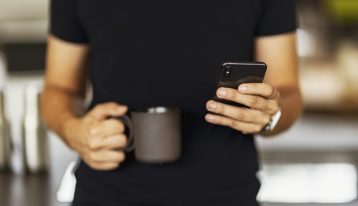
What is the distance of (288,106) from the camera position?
1215 millimetres

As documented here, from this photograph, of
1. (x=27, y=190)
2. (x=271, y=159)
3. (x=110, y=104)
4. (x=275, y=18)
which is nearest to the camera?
(x=110, y=104)

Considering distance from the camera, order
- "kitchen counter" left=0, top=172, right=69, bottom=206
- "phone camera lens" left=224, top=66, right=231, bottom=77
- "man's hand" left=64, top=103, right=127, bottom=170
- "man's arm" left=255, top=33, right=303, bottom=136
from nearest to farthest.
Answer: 1. "phone camera lens" left=224, top=66, right=231, bottom=77
2. "man's hand" left=64, top=103, right=127, bottom=170
3. "man's arm" left=255, top=33, right=303, bottom=136
4. "kitchen counter" left=0, top=172, right=69, bottom=206

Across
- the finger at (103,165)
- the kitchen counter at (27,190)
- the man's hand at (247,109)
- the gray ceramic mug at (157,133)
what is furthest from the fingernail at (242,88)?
the kitchen counter at (27,190)

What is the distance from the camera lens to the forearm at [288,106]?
1.20m

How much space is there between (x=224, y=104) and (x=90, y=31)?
0.97 ft

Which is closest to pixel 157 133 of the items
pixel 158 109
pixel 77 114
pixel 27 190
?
pixel 158 109

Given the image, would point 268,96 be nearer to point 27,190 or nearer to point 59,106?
point 59,106

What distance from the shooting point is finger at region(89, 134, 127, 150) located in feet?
3.49

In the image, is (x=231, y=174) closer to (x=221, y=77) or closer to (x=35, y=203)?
(x=221, y=77)

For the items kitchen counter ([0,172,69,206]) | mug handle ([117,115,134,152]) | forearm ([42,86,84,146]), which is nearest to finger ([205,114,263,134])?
mug handle ([117,115,134,152])

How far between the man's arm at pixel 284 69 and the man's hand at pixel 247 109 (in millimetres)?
126

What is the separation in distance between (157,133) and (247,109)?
5.5 inches

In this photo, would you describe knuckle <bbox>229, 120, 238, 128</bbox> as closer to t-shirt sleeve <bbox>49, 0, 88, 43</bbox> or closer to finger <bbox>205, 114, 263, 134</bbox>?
finger <bbox>205, 114, 263, 134</bbox>

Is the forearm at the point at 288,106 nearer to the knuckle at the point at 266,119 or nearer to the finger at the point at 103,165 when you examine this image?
the knuckle at the point at 266,119
